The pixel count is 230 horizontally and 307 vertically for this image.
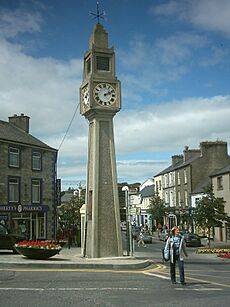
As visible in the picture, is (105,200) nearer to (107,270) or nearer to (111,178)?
(111,178)

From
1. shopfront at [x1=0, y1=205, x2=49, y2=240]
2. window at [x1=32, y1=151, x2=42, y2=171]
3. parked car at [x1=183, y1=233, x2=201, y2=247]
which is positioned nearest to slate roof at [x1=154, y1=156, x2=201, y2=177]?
parked car at [x1=183, y1=233, x2=201, y2=247]

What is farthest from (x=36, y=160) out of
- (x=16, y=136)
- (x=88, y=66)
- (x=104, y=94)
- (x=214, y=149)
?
(x=214, y=149)

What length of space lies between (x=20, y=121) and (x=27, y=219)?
9.63 m

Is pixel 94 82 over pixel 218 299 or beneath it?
over

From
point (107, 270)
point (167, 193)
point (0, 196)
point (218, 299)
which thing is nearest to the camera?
point (218, 299)

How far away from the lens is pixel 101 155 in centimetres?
2020

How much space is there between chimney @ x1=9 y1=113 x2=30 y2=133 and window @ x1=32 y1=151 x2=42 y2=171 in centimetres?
353

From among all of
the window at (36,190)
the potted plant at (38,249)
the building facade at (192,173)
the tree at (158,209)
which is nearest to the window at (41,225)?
the window at (36,190)

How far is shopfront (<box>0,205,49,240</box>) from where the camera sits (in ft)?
117

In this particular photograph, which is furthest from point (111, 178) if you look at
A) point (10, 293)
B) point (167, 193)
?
point (167, 193)

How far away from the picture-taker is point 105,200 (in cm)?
2008

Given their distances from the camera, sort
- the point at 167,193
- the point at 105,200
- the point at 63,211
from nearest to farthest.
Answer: the point at 105,200 → the point at 63,211 → the point at 167,193

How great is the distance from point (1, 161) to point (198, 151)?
33.0 meters

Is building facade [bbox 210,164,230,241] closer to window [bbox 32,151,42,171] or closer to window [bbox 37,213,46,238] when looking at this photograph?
window [bbox 37,213,46,238]
